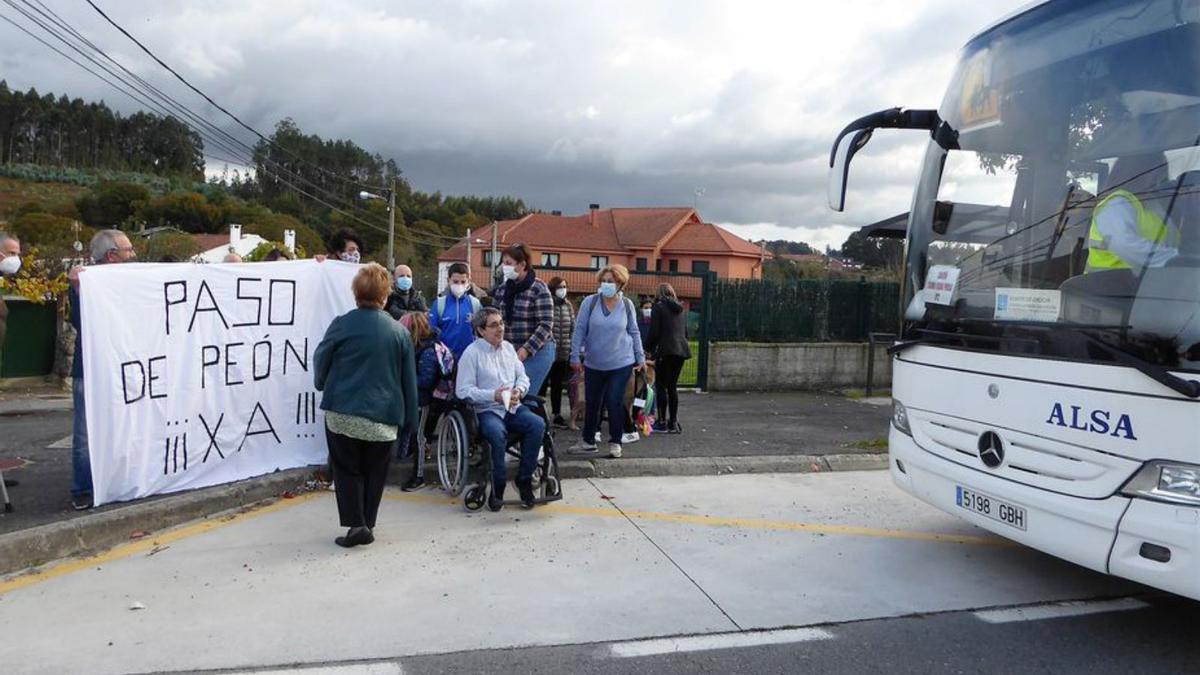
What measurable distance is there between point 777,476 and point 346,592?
458 centimetres

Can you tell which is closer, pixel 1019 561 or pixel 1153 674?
pixel 1153 674

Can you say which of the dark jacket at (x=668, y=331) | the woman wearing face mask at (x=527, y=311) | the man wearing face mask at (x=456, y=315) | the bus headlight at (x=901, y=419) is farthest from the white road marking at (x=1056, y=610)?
the dark jacket at (x=668, y=331)

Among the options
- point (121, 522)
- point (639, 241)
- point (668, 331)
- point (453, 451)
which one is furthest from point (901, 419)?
point (639, 241)

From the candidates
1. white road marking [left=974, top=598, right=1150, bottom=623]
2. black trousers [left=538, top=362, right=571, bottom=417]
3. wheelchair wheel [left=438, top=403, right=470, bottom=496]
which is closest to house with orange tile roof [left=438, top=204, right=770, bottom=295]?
black trousers [left=538, top=362, right=571, bottom=417]

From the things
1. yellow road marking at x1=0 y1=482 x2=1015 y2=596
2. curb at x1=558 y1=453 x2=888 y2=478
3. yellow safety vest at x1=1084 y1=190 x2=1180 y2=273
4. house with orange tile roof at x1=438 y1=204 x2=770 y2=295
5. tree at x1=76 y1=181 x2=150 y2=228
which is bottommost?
yellow road marking at x1=0 y1=482 x2=1015 y2=596

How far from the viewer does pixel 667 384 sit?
9.33 metres

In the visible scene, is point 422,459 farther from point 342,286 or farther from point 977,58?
point 977,58

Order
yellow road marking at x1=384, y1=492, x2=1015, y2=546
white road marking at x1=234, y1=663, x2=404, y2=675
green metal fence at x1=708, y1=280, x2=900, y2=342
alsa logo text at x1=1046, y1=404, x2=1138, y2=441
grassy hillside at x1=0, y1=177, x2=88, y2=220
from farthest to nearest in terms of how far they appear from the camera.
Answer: grassy hillside at x1=0, y1=177, x2=88, y2=220
green metal fence at x1=708, y1=280, x2=900, y2=342
yellow road marking at x1=384, y1=492, x2=1015, y2=546
alsa logo text at x1=1046, y1=404, x2=1138, y2=441
white road marking at x1=234, y1=663, x2=404, y2=675

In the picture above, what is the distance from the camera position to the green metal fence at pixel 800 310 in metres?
12.8

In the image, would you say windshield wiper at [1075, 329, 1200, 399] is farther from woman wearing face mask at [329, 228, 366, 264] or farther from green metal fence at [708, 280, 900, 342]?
green metal fence at [708, 280, 900, 342]

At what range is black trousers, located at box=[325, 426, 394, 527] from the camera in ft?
17.3

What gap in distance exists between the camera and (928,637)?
4164mm

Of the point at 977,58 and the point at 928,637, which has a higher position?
the point at 977,58

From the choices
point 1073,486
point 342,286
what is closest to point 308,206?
point 342,286
